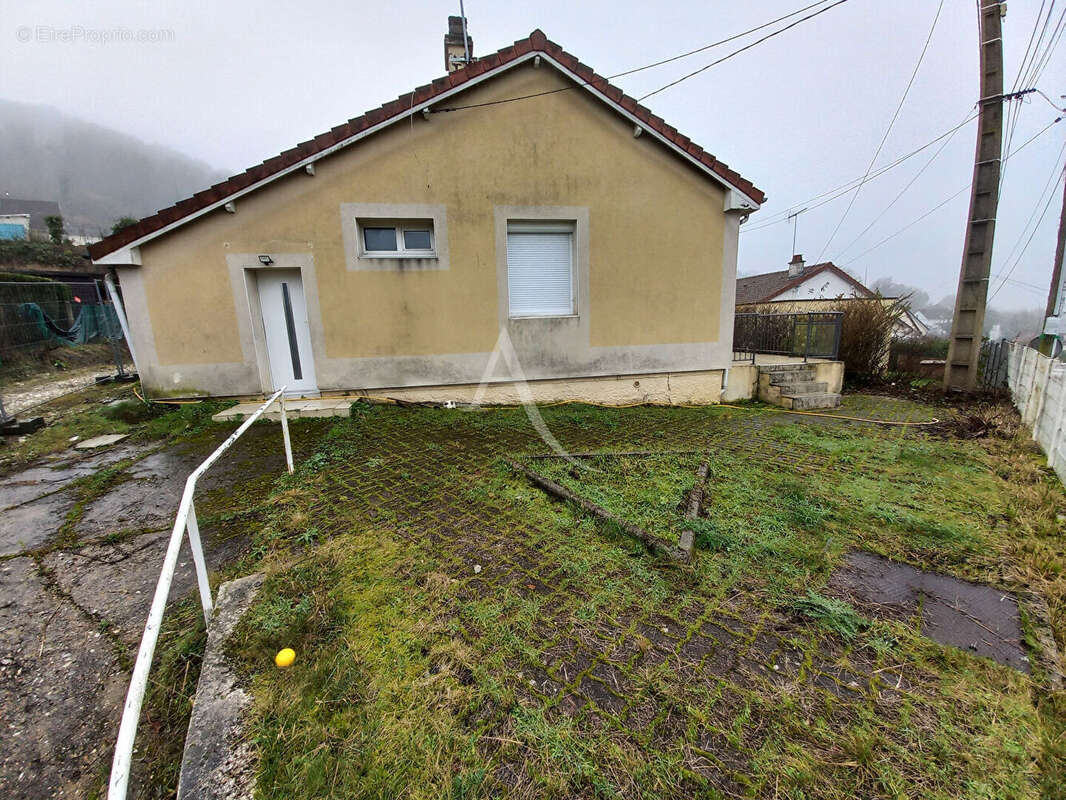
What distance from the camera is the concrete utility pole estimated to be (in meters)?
7.28

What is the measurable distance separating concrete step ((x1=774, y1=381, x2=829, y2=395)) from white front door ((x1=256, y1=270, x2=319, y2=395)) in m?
8.52

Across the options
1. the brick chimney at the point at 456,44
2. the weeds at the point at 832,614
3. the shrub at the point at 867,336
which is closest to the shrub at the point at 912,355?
the shrub at the point at 867,336

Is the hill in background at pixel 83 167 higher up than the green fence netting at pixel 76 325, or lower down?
higher up

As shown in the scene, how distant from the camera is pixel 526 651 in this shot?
2.03 m

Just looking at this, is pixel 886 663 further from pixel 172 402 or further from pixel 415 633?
pixel 172 402

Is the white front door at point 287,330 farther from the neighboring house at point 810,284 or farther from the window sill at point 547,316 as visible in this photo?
the neighboring house at point 810,284

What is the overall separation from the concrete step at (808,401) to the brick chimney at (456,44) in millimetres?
8823

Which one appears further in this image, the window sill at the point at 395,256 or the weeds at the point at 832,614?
the window sill at the point at 395,256

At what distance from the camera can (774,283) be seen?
86.6 ft

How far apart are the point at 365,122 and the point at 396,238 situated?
1.61 meters

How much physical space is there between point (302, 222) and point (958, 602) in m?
8.09

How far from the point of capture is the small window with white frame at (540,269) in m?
6.96

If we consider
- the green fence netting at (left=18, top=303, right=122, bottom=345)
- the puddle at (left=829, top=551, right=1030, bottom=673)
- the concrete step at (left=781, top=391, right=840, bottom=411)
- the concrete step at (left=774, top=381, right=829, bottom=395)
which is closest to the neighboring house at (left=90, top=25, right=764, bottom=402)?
the concrete step at (left=774, top=381, right=829, bottom=395)

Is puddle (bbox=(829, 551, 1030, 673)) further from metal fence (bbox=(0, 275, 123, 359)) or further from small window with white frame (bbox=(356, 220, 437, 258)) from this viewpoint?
metal fence (bbox=(0, 275, 123, 359))
